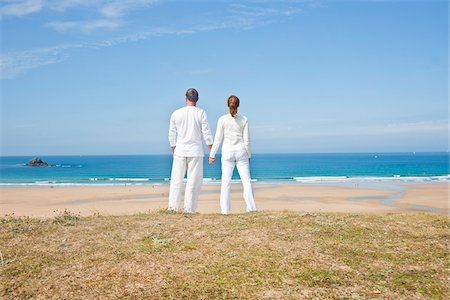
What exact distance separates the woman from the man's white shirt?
30cm

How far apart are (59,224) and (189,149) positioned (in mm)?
2919

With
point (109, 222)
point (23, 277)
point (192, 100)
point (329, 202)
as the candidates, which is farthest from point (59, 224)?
point (329, 202)

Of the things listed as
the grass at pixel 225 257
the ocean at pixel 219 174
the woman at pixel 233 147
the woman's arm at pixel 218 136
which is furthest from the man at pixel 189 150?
the ocean at pixel 219 174

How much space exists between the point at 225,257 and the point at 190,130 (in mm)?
3824

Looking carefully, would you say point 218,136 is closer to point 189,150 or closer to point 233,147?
point 233,147

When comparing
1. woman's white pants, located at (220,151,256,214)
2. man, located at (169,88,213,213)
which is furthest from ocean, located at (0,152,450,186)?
man, located at (169,88,213,213)

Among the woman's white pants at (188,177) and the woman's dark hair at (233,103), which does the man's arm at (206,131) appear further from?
the woman's dark hair at (233,103)

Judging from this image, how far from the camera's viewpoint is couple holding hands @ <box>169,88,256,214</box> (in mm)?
8383

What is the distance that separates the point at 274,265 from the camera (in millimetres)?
4773

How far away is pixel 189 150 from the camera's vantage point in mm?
8359

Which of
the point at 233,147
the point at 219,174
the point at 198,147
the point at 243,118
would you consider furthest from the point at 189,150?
the point at 219,174

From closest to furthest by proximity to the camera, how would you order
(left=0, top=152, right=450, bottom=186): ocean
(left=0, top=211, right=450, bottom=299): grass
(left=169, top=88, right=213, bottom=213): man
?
1. (left=0, top=211, right=450, bottom=299): grass
2. (left=169, top=88, right=213, bottom=213): man
3. (left=0, top=152, right=450, bottom=186): ocean

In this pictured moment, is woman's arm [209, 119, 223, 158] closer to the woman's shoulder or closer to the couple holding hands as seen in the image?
the couple holding hands

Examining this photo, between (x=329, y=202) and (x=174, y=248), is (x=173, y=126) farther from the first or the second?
(x=329, y=202)
